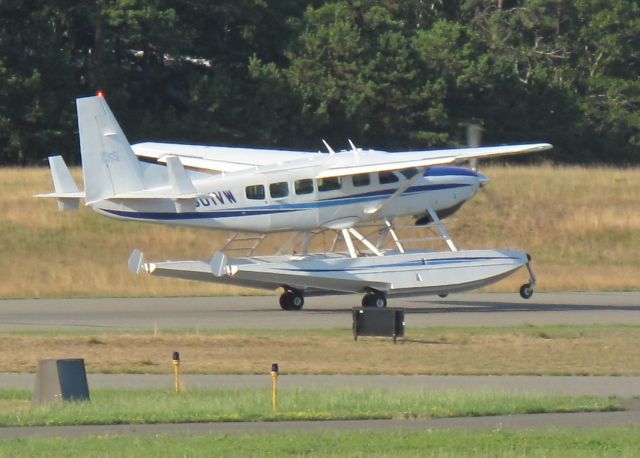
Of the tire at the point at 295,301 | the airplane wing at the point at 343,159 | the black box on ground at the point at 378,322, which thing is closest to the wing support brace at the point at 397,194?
the airplane wing at the point at 343,159

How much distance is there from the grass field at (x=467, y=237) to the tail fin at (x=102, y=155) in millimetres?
6949

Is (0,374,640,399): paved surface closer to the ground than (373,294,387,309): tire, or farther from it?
farther from it

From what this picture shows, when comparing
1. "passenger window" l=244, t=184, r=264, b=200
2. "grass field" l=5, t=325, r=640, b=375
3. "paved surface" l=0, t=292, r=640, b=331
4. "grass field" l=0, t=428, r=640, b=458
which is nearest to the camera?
"grass field" l=0, t=428, r=640, b=458

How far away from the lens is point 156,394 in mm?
16797

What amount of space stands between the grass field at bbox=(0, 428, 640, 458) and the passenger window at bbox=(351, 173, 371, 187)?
16.5 meters

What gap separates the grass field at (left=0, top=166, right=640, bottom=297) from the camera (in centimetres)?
3628

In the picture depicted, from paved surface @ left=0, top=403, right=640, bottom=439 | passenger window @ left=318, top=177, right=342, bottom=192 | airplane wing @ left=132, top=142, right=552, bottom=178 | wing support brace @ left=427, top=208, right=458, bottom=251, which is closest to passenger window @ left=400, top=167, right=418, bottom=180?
airplane wing @ left=132, top=142, right=552, bottom=178

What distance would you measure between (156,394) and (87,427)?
2.75 metres

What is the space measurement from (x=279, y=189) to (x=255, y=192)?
1.99 feet

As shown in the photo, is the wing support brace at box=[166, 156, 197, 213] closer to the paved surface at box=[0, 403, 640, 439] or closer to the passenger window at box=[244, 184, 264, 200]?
the passenger window at box=[244, 184, 264, 200]

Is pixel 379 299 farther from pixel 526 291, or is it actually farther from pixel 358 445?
pixel 358 445

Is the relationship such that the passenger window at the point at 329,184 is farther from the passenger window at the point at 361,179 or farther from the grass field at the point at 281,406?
the grass field at the point at 281,406

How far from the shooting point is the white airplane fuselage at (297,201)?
91.2 feet

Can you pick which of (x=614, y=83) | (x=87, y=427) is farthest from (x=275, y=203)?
(x=614, y=83)
